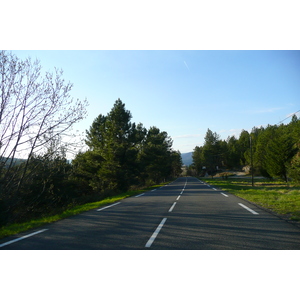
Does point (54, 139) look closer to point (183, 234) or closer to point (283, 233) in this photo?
point (183, 234)

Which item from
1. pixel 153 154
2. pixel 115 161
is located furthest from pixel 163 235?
pixel 153 154

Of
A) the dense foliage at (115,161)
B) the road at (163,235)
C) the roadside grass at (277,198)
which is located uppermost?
the dense foliage at (115,161)

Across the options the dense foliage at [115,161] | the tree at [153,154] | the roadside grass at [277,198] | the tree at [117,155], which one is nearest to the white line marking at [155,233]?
the roadside grass at [277,198]

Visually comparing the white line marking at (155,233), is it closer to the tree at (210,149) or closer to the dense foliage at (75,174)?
the dense foliage at (75,174)

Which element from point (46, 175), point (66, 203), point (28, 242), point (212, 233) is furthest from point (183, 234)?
point (66, 203)

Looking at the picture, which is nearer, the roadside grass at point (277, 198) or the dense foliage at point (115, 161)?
the roadside grass at point (277, 198)

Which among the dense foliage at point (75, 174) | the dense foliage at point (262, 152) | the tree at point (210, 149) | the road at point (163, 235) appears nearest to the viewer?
the road at point (163, 235)

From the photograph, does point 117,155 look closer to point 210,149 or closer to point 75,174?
point 75,174

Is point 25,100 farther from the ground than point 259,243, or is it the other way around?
point 25,100

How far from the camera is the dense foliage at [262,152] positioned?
44.6m

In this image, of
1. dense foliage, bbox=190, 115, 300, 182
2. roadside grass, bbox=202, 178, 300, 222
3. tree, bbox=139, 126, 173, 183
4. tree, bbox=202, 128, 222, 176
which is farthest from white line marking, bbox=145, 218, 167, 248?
tree, bbox=202, 128, 222, 176

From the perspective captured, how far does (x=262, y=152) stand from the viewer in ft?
224

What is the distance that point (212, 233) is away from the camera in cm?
643

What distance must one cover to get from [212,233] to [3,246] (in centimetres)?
491
